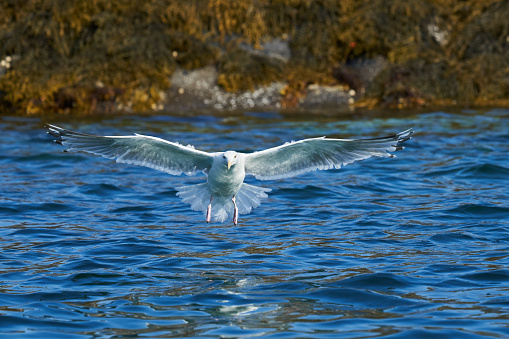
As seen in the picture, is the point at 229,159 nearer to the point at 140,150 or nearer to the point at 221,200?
the point at 221,200

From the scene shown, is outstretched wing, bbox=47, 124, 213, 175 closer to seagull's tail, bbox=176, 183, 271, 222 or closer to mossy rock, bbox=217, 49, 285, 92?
seagull's tail, bbox=176, 183, 271, 222

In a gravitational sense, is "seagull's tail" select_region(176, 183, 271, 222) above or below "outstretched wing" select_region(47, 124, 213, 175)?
below

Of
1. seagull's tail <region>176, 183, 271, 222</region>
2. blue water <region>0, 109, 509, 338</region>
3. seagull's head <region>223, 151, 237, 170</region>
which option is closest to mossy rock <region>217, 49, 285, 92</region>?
blue water <region>0, 109, 509, 338</region>

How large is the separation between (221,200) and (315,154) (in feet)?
3.32

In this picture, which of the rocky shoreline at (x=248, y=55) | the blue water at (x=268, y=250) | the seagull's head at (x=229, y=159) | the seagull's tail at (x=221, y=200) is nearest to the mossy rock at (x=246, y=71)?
the rocky shoreline at (x=248, y=55)

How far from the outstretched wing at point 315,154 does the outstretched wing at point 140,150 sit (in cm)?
51

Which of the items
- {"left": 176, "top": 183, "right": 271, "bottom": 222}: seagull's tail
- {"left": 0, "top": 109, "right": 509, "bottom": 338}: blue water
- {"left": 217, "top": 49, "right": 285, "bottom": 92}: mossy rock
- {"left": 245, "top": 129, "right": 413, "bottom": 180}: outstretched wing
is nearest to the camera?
{"left": 0, "top": 109, "right": 509, "bottom": 338}: blue water

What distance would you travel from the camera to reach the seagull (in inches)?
277

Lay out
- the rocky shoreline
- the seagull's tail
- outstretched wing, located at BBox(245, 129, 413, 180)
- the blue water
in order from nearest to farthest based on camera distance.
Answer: the blue water < outstretched wing, located at BBox(245, 129, 413, 180) < the seagull's tail < the rocky shoreline

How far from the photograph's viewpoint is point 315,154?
24.3 ft

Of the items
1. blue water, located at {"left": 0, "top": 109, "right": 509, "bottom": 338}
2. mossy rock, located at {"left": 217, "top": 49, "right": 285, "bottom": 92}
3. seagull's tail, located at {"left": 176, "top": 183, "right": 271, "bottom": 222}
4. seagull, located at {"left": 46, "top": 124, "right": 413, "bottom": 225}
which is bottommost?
blue water, located at {"left": 0, "top": 109, "right": 509, "bottom": 338}

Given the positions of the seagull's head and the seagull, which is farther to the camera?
the seagull

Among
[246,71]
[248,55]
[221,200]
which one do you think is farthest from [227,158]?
[248,55]

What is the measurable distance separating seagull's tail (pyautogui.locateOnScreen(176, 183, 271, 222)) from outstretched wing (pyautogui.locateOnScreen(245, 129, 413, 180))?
190mm
